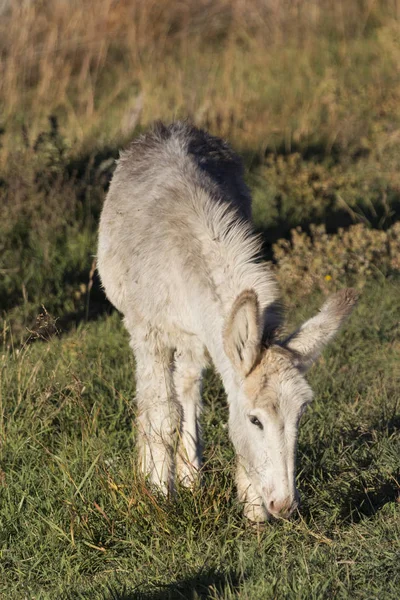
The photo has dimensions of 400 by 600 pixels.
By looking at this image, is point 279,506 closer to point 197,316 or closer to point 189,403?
point 197,316

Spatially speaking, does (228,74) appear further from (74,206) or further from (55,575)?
(55,575)

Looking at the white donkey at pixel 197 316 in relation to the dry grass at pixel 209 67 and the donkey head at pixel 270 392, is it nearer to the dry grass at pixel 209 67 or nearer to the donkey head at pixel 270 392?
the donkey head at pixel 270 392

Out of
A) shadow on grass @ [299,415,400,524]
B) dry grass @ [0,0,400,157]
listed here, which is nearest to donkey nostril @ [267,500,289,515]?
shadow on grass @ [299,415,400,524]

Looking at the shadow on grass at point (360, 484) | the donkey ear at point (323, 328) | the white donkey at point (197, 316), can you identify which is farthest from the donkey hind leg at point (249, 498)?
the donkey ear at point (323, 328)

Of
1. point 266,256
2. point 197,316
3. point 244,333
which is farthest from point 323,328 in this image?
point 266,256

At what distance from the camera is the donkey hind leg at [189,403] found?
4.44m

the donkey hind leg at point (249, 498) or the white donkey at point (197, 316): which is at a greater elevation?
the white donkey at point (197, 316)

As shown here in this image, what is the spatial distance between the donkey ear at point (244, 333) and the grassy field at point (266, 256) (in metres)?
0.77

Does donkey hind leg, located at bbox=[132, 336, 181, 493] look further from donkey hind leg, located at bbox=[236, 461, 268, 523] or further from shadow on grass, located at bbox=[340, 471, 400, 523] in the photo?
shadow on grass, located at bbox=[340, 471, 400, 523]

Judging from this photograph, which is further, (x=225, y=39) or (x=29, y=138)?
(x=225, y=39)

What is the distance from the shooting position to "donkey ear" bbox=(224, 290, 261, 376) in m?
3.40

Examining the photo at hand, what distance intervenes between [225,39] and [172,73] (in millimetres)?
1819

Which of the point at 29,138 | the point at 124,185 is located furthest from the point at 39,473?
the point at 29,138

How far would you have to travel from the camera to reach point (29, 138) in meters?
7.93
